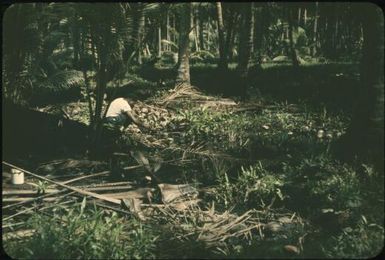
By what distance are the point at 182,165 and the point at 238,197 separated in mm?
981

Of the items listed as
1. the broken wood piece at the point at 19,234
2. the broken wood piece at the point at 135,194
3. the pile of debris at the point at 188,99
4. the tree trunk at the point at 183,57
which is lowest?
the broken wood piece at the point at 19,234

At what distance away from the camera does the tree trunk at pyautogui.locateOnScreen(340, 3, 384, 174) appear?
17.1 feet

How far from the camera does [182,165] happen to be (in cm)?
615

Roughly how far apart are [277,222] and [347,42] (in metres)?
15.0

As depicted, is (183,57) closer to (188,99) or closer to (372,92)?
(188,99)

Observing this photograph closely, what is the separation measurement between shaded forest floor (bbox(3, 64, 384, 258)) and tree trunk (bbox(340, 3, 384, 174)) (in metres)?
0.21

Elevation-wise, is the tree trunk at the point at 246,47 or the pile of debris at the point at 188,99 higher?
the tree trunk at the point at 246,47

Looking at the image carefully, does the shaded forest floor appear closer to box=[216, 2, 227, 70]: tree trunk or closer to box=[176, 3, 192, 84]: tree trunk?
box=[176, 3, 192, 84]: tree trunk

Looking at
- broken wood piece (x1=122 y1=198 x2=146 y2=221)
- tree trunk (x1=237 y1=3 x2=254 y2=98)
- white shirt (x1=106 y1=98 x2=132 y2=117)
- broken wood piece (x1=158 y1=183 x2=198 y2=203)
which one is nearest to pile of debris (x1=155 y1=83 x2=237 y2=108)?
tree trunk (x1=237 y1=3 x2=254 y2=98)

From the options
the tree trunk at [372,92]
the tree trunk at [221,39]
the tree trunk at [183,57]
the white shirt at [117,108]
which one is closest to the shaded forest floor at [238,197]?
the tree trunk at [372,92]

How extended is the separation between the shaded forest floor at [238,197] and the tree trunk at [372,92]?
0.70 ft

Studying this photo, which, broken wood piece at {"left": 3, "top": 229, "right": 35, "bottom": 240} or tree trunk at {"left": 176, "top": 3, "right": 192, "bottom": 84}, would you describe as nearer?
broken wood piece at {"left": 3, "top": 229, "right": 35, "bottom": 240}

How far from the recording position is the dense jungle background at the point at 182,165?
14.3 feet

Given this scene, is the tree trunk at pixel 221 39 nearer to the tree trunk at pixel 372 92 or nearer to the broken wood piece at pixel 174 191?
the tree trunk at pixel 372 92
